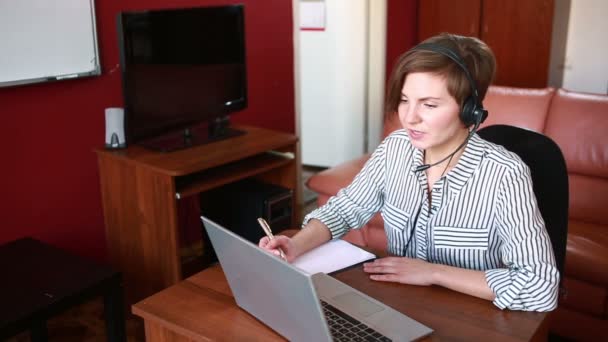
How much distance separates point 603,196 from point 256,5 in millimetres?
2048

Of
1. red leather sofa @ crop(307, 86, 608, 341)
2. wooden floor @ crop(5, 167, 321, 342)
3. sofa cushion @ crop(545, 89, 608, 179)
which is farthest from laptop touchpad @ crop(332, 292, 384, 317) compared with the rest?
sofa cushion @ crop(545, 89, 608, 179)

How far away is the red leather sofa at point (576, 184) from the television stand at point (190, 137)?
1.57ft

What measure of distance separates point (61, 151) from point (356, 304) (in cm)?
189

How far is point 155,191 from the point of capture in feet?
8.07

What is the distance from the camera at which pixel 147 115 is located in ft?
8.29

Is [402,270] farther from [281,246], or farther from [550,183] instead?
[550,183]

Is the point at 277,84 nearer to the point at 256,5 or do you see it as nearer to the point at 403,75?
the point at 256,5

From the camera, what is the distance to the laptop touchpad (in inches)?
46.5

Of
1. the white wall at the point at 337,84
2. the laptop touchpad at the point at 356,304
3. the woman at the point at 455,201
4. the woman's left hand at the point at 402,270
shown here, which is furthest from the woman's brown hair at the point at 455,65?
the white wall at the point at 337,84

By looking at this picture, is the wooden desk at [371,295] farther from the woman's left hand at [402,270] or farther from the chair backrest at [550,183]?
the chair backrest at [550,183]

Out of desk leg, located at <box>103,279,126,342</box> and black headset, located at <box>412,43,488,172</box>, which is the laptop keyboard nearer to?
black headset, located at <box>412,43,488,172</box>

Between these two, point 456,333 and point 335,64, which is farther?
point 335,64

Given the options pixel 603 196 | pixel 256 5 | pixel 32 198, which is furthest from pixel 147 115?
pixel 603 196

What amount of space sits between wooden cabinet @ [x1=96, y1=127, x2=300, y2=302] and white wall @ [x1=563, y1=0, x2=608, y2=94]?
7.04 ft
